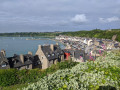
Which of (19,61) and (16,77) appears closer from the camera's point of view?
(16,77)

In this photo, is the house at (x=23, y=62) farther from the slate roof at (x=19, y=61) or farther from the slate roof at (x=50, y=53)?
the slate roof at (x=50, y=53)

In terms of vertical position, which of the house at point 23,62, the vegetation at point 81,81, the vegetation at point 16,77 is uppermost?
the vegetation at point 81,81

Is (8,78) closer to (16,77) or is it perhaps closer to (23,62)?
(16,77)

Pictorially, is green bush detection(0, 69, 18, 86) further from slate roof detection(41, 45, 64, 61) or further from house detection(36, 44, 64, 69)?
slate roof detection(41, 45, 64, 61)

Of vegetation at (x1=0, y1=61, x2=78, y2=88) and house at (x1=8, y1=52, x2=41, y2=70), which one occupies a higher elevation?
vegetation at (x1=0, y1=61, x2=78, y2=88)

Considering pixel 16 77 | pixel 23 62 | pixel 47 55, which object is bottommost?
pixel 23 62

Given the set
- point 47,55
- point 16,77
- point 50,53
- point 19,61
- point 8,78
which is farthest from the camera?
point 50,53

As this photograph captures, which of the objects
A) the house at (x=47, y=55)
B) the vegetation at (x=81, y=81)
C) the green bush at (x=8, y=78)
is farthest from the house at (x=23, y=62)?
the vegetation at (x=81, y=81)

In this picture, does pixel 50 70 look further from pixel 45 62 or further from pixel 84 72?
pixel 45 62

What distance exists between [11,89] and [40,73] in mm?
4201

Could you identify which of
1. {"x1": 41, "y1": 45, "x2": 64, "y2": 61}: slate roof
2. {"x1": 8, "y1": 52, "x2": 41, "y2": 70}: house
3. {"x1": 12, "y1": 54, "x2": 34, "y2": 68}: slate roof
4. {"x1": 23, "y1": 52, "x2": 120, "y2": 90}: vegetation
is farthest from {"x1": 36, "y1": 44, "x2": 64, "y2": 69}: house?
{"x1": 23, "y1": 52, "x2": 120, "y2": 90}: vegetation

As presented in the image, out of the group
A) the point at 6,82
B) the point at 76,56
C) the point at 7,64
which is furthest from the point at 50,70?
the point at 76,56

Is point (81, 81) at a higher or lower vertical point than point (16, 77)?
higher

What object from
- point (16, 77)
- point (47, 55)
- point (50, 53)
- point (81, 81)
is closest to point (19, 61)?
point (47, 55)
